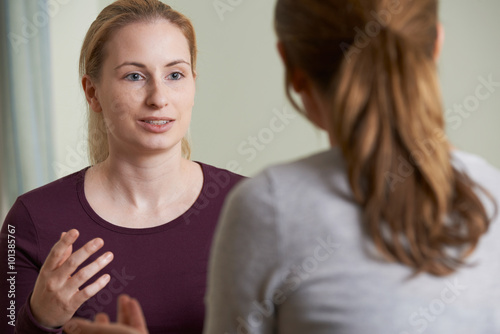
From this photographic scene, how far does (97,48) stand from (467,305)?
3.88 feet

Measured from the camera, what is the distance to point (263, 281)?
649mm

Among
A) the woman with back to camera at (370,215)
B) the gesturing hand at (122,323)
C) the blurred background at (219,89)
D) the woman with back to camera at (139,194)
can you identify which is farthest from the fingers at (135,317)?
the blurred background at (219,89)

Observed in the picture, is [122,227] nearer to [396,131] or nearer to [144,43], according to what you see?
[144,43]

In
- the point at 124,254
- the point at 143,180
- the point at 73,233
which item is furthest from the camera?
the point at 143,180

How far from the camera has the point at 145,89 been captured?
1.49 metres

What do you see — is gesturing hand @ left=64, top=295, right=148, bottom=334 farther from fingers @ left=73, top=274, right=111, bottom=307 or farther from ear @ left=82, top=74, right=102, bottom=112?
ear @ left=82, top=74, right=102, bottom=112

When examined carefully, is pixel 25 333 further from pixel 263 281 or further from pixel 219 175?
pixel 263 281

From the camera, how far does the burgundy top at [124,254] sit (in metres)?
1.40

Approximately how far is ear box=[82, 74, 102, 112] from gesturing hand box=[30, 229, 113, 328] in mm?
522

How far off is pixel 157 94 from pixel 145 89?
0.05 metres

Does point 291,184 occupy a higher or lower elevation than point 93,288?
higher
